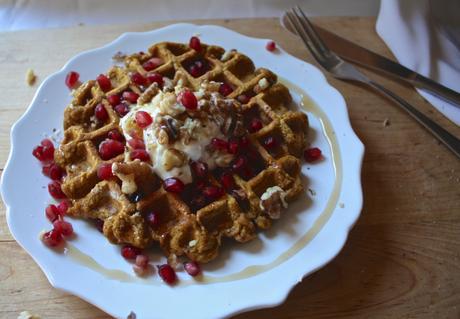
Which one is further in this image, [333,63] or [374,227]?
[333,63]

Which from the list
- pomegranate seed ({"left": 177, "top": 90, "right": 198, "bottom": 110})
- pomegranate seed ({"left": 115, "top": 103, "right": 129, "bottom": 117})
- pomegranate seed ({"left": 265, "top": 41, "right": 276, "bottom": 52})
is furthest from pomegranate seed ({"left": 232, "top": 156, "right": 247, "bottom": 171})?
pomegranate seed ({"left": 265, "top": 41, "right": 276, "bottom": 52})

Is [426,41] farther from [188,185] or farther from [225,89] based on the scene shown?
[188,185]

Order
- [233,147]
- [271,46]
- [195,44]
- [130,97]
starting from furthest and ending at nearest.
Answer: [271,46], [195,44], [130,97], [233,147]

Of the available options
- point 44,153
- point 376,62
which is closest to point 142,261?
point 44,153

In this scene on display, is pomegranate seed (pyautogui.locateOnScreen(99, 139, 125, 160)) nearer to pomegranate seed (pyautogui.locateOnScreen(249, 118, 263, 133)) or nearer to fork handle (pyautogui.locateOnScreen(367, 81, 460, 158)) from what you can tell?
pomegranate seed (pyautogui.locateOnScreen(249, 118, 263, 133))

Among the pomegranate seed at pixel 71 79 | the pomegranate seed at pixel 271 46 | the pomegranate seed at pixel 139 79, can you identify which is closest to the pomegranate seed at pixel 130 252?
the pomegranate seed at pixel 139 79
